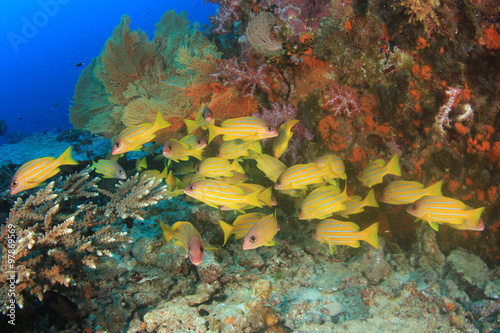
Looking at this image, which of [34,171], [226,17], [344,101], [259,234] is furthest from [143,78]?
[259,234]

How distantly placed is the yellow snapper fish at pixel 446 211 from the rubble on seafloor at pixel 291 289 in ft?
4.60

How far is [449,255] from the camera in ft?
14.0

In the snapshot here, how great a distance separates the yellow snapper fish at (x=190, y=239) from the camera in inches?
101

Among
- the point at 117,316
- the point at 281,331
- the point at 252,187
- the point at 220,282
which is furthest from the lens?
the point at 252,187

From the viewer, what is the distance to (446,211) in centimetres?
288

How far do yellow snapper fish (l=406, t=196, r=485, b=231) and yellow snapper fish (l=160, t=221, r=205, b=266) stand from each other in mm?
2567

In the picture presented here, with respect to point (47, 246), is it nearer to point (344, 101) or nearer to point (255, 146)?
point (255, 146)

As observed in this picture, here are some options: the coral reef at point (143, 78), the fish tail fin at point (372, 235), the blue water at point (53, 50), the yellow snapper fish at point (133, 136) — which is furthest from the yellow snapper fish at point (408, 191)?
the blue water at point (53, 50)

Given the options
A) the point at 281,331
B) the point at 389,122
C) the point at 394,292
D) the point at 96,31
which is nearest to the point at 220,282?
the point at 281,331

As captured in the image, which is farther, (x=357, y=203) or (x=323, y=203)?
(x=357, y=203)

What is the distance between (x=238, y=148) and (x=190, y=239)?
162 centimetres

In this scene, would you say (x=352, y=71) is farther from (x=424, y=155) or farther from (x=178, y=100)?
(x=178, y=100)

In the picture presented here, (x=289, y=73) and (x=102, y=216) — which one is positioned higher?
(x=289, y=73)

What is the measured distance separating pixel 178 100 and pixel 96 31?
155706mm
